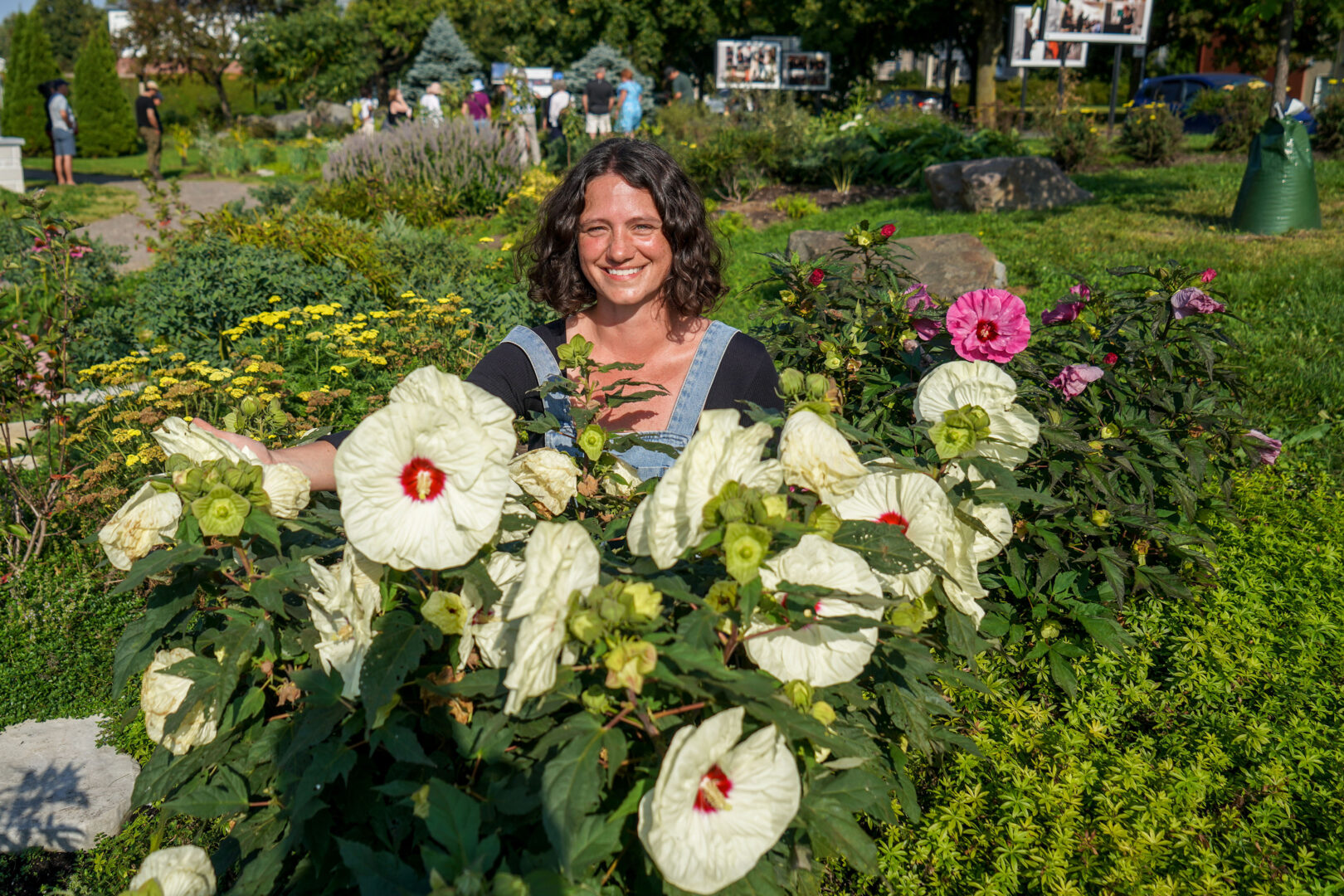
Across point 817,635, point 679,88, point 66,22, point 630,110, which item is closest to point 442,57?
point 679,88

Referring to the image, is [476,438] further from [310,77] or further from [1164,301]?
[310,77]

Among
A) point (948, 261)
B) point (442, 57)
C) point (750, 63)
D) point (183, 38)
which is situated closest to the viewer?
point (948, 261)

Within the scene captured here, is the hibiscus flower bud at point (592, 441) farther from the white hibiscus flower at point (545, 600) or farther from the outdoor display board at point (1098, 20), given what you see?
the outdoor display board at point (1098, 20)

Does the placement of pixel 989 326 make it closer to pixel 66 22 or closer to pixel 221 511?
pixel 221 511

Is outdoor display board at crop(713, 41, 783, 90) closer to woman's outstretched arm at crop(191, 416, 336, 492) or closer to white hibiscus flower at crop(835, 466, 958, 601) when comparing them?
woman's outstretched arm at crop(191, 416, 336, 492)

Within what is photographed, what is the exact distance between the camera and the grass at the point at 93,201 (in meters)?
12.5

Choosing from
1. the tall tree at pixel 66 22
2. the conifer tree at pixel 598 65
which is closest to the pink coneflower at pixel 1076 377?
the conifer tree at pixel 598 65

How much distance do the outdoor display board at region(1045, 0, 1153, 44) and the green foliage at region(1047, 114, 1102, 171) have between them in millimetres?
1962

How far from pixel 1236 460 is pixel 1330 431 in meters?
1.36

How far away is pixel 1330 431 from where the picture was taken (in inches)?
159

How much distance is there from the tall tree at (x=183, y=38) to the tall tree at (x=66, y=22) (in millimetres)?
41074

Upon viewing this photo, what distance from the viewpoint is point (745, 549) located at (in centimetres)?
94

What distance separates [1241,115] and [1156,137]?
2121 mm

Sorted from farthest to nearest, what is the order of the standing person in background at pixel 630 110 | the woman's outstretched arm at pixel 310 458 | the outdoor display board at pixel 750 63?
the outdoor display board at pixel 750 63 < the standing person in background at pixel 630 110 < the woman's outstretched arm at pixel 310 458
